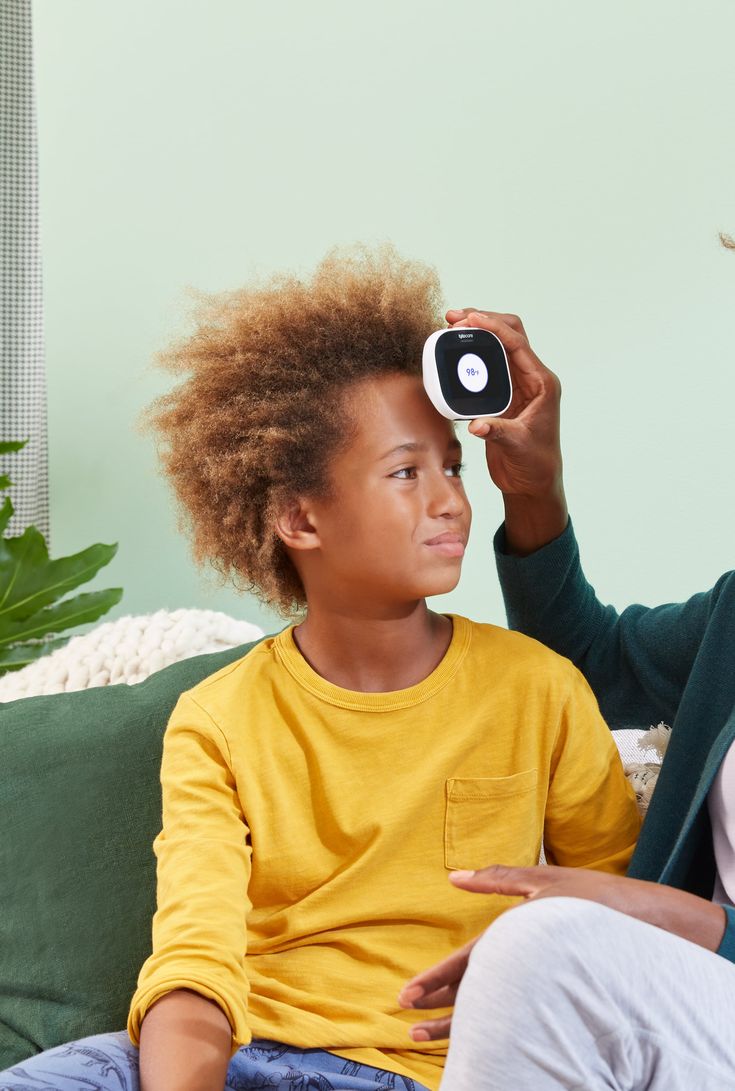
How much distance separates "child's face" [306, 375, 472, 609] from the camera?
1.04 meters

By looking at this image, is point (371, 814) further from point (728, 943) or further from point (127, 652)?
point (127, 652)

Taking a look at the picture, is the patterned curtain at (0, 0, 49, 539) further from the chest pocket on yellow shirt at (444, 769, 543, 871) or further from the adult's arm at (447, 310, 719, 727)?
the chest pocket on yellow shirt at (444, 769, 543, 871)

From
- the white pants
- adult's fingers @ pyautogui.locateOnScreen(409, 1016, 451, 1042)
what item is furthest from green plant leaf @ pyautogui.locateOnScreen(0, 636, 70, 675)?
the white pants

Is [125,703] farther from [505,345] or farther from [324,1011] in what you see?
[505,345]

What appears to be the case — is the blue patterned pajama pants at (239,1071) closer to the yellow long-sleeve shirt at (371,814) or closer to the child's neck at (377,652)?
the yellow long-sleeve shirt at (371,814)

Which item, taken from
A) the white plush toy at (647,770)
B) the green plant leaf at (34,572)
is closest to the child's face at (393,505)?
the white plush toy at (647,770)

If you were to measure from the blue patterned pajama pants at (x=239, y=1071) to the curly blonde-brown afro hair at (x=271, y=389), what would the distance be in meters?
0.42

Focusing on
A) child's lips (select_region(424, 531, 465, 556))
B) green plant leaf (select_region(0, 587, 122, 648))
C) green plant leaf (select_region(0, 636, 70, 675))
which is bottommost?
green plant leaf (select_region(0, 636, 70, 675))

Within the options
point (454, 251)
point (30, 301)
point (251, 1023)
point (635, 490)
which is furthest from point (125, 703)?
point (30, 301)

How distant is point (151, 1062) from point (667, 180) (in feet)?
4.41

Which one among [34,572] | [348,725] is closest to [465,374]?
[348,725]

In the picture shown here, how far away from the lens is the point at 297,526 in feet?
3.62

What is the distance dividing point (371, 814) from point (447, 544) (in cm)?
24

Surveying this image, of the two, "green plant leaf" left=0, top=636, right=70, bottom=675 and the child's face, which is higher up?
the child's face
